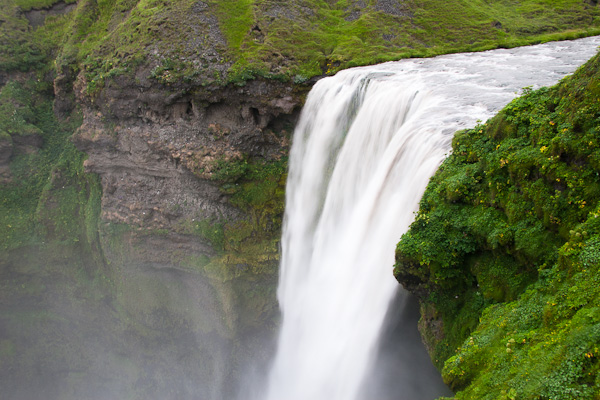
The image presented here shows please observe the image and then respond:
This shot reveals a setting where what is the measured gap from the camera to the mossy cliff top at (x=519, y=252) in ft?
15.3

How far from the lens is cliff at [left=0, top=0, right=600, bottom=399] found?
1973cm

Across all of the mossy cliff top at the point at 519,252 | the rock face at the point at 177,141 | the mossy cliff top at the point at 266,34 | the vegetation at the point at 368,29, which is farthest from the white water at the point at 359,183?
the mossy cliff top at the point at 266,34

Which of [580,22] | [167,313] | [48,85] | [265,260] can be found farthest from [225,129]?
[580,22]

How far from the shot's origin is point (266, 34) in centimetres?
2081

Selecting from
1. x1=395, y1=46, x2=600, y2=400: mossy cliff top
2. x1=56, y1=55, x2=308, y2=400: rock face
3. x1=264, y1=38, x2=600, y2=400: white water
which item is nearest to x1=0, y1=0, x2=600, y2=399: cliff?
x1=56, y1=55, x2=308, y2=400: rock face

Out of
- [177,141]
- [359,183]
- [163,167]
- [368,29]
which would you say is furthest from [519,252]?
A: [368,29]

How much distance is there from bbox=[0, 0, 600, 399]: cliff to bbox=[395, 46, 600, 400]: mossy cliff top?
41.5 feet

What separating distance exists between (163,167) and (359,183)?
12.1m

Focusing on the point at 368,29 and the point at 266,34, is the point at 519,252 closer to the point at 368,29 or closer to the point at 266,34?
the point at 266,34

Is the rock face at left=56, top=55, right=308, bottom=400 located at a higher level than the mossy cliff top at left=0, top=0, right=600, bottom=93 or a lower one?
lower

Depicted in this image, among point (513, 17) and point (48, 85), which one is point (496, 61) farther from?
point (48, 85)

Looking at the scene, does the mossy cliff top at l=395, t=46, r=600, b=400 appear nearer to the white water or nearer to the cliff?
the white water

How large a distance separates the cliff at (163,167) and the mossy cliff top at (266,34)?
106 millimetres

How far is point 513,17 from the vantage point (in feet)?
76.6
